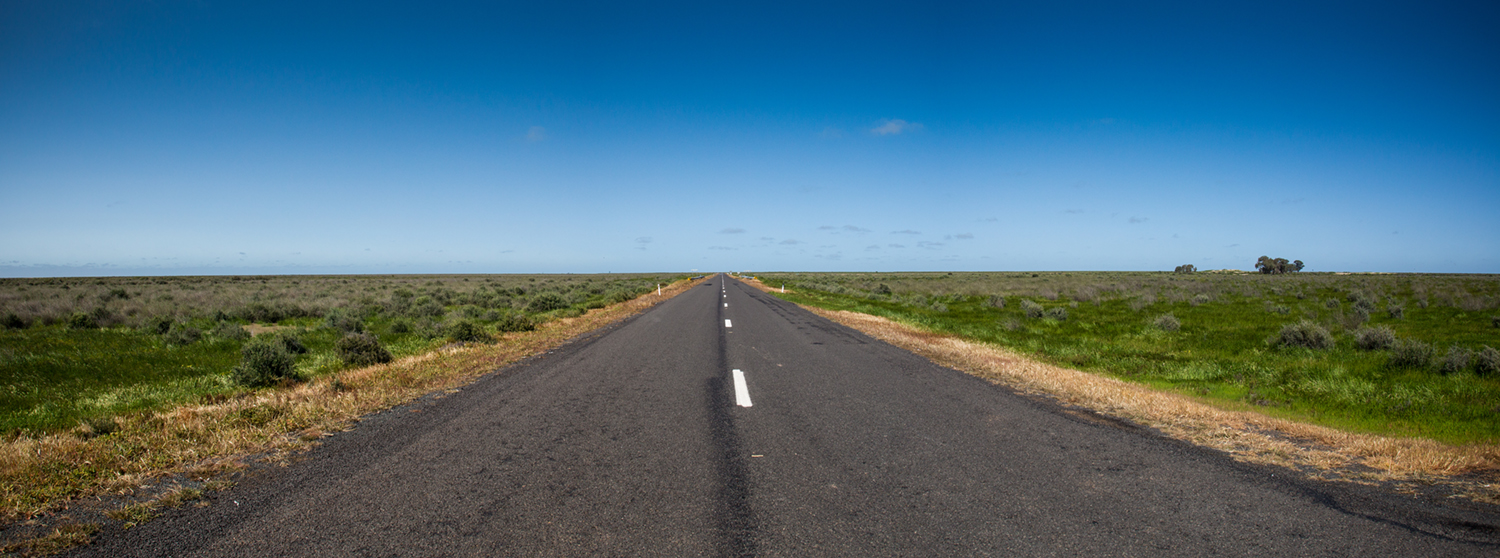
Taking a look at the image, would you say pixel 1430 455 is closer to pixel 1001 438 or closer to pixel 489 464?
pixel 1001 438

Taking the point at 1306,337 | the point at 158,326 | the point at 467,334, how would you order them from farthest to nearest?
the point at 158,326 → the point at 467,334 → the point at 1306,337

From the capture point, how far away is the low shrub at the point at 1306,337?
13047 mm

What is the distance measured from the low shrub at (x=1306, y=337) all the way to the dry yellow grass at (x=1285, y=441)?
7.47 meters

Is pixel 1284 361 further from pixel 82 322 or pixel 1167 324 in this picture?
pixel 82 322

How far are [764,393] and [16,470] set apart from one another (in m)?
6.47

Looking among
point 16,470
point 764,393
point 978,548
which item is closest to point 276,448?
point 16,470

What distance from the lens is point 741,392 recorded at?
25.1 ft

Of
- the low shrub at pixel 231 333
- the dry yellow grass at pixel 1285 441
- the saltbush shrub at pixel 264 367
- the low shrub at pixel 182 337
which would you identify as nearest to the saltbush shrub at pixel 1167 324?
the dry yellow grass at pixel 1285 441

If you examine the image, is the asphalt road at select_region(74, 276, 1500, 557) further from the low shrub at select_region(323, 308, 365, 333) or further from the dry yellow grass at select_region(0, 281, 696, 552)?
the low shrub at select_region(323, 308, 365, 333)

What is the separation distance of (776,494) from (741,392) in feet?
12.0

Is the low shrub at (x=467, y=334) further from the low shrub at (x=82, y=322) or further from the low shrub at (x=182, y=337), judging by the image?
the low shrub at (x=82, y=322)

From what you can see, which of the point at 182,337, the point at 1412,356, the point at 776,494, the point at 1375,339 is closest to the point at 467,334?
the point at 182,337

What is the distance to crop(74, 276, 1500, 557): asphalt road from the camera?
10.8ft

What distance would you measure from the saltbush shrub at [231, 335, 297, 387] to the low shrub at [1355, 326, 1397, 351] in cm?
2123
